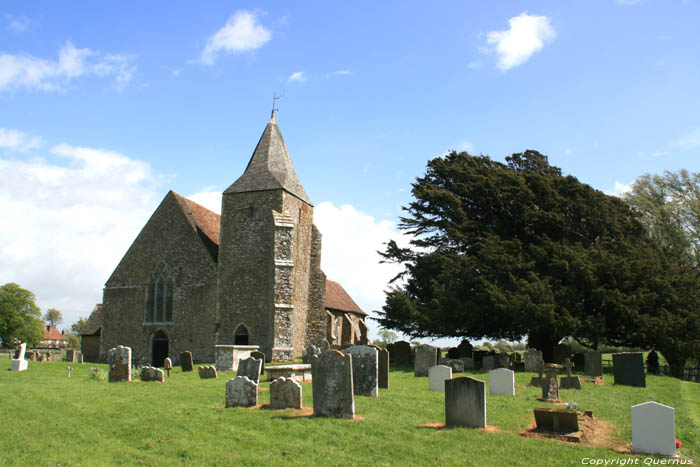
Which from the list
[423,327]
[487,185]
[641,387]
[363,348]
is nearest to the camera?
[363,348]

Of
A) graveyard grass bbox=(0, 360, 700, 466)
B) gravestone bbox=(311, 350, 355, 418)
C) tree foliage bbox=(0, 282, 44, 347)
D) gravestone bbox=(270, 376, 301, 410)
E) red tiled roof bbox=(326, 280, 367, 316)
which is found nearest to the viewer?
graveyard grass bbox=(0, 360, 700, 466)

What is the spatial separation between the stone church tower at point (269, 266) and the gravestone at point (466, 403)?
1584cm

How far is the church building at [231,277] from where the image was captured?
25.5m

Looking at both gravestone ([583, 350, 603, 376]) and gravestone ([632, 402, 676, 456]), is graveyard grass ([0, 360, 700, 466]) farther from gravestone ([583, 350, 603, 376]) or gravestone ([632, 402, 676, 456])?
gravestone ([583, 350, 603, 376])

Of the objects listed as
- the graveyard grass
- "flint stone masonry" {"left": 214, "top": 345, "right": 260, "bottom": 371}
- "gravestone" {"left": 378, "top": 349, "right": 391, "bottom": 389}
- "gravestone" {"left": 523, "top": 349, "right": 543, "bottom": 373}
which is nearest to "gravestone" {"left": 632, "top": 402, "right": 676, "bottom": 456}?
the graveyard grass

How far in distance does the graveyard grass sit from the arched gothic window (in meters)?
14.7

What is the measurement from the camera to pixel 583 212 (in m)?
24.5

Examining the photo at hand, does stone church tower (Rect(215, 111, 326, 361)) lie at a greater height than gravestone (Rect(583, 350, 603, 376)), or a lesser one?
greater

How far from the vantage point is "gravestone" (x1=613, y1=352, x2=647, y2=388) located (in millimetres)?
16194

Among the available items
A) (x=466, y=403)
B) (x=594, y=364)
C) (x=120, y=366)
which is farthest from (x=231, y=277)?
(x=466, y=403)

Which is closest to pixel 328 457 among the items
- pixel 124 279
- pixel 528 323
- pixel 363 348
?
pixel 363 348

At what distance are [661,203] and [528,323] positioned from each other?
15.6m

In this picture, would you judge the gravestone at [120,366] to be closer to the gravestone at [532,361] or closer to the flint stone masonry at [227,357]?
the flint stone masonry at [227,357]

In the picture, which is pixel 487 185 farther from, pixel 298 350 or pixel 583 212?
pixel 298 350
